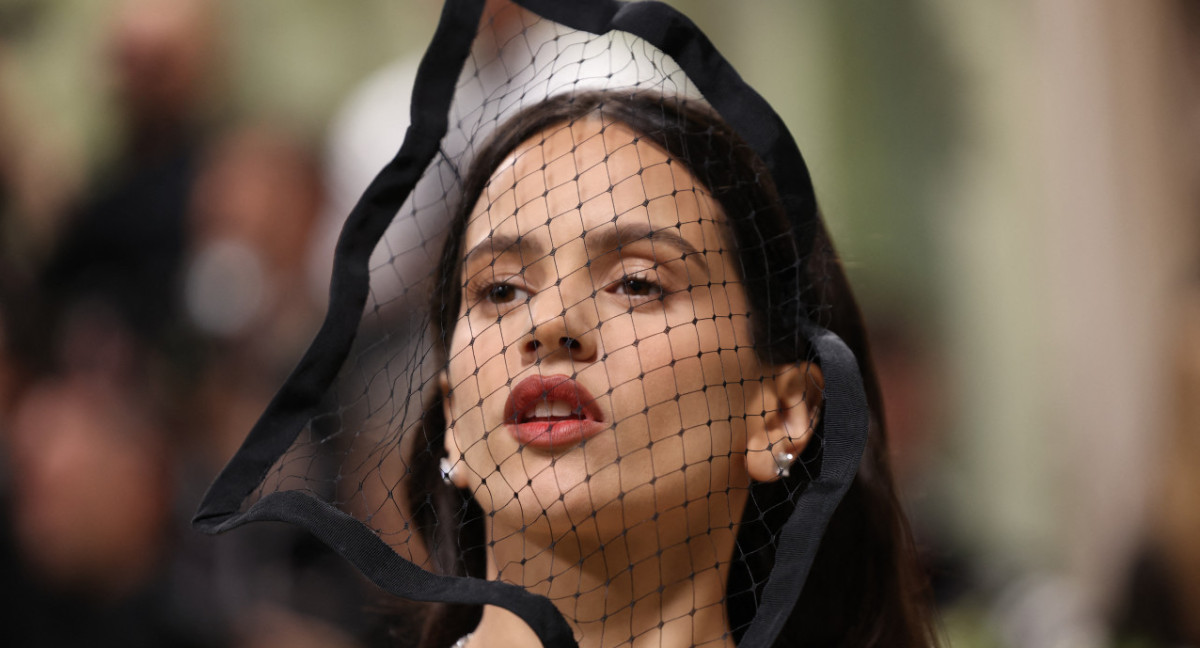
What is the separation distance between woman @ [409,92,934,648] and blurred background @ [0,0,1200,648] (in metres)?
0.51

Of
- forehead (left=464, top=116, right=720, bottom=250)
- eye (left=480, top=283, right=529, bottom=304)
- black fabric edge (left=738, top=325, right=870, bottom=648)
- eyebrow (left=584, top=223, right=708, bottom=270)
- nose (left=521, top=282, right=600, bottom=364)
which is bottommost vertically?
black fabric edge (left=738, top=325, right=870, bottom=648)

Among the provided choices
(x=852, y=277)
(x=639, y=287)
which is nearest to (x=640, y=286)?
(x=639, y=287)

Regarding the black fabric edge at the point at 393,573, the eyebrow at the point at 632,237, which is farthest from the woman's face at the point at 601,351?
the black fabric edge at the point at 393,573

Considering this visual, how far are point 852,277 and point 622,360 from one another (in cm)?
132

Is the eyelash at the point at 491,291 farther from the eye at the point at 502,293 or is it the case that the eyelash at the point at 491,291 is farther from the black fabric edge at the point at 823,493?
→ the black fabric edge at the point at 823,493

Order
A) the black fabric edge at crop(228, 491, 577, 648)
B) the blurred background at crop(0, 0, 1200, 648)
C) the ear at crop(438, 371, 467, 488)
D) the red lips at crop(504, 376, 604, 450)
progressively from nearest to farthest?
1. the black fabric edge at crop(228, 491, 577, 648)
2. the red lips at crop(504, 376, 604, 450)
3. the ear at crop(438, 371, 467, 488)
4. the blurred background at crop(0, 0, 1200, 648)

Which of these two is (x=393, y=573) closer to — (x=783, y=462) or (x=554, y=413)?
(x=554, y=413)

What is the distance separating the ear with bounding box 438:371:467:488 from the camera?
1.01 m

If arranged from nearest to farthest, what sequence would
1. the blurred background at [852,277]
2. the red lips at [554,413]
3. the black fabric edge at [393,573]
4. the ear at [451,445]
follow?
the black fabric edge at [393,573], the red lips at [554,413], the ear at [451,445], the blurred background at [852,277]

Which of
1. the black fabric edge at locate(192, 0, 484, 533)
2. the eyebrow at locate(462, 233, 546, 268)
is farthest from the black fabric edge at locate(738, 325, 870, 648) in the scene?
the black fabric edge at locate(192, 0, 484, 533)

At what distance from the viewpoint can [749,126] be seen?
3.12 ft

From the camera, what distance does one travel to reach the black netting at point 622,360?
91 cm

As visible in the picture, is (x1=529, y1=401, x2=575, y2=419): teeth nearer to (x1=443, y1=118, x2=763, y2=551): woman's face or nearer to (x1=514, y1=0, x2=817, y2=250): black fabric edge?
(x1=443, y1=118, x2=763, y2=551): woman's face

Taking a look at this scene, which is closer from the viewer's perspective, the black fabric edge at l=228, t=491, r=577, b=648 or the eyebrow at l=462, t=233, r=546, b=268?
the black fabric edge at l=228, t=491, r=577, b=648
